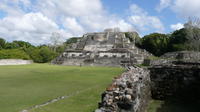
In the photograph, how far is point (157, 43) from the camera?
149ft

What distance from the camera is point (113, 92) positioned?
12.8ft

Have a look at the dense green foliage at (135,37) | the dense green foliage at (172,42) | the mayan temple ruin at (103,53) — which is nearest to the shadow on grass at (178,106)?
the mayan temple ruin at (103,53)

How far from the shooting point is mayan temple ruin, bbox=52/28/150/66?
92.2 feet

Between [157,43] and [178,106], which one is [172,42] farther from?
[178,106]

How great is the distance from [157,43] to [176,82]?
3944cm

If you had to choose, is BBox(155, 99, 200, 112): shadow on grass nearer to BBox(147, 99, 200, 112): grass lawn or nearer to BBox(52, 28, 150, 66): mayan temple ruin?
BBox(147, 99, 200, 112): grass lawn

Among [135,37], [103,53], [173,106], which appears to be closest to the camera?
[173,106]

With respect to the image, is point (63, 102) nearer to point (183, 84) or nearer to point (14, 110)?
point (14, 110)

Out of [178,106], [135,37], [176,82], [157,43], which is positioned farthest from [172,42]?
[178,106]

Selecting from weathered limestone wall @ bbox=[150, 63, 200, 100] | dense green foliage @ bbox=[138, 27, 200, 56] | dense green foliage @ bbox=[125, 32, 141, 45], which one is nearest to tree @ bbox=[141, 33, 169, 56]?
dense green foliage @ bbox=[138, 27, 200, 56]

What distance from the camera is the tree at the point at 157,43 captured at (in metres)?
44.8

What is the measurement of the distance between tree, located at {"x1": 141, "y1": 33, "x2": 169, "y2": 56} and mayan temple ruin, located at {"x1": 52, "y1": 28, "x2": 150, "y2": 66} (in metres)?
11.4

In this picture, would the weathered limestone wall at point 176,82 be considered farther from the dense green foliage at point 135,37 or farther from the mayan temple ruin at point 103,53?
the dense green foliage at point 135,37

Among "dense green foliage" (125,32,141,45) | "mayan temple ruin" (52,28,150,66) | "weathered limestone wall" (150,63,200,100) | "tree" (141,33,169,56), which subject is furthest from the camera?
"dense green foliage" (125,32,141,45)
